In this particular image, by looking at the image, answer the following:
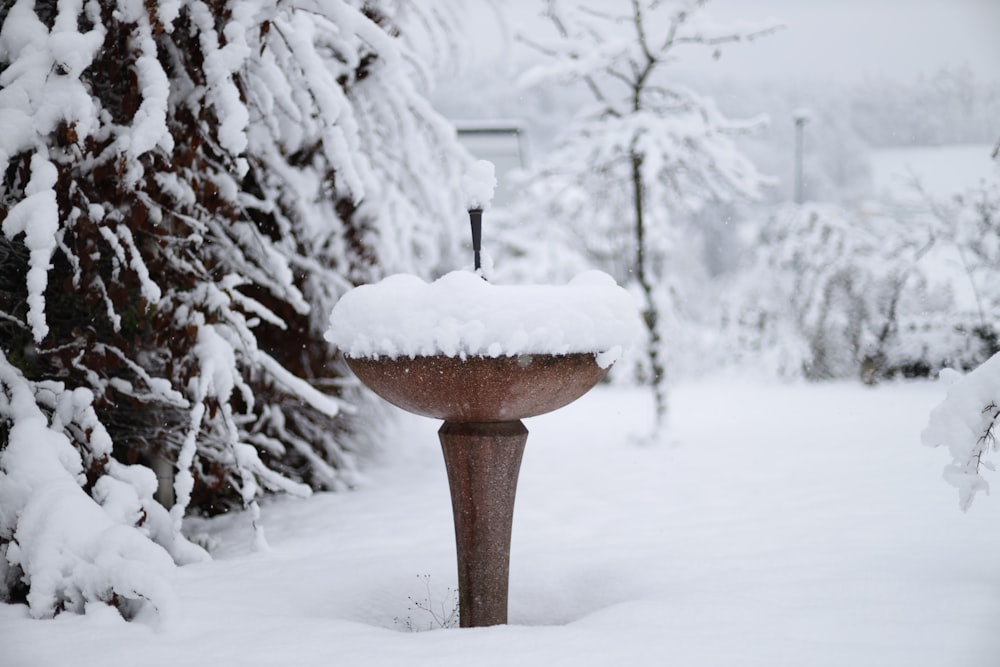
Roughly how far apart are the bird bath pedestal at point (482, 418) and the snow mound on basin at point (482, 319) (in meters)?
0.05

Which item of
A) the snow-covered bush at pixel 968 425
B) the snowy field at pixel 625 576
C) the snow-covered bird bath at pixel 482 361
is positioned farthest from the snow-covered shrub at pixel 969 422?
the snow-covered bird bath at pixel 482 361

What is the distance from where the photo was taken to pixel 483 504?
7.68 feet

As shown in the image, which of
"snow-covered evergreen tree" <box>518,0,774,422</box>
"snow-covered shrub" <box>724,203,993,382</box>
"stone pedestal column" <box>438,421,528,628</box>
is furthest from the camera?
"snow-covered shrub" <box>724,203,993,382</box>

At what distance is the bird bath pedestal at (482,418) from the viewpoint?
2117 mm

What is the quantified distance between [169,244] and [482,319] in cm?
180

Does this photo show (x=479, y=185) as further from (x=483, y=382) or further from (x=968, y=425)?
(x=968, y=425)

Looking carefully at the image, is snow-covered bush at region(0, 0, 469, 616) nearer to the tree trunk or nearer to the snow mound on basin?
the snow mound on basin

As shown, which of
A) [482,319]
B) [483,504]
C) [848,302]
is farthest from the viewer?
[848,302]

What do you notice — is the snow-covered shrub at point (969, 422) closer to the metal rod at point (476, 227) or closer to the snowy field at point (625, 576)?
the snowy field at point (625, 576)

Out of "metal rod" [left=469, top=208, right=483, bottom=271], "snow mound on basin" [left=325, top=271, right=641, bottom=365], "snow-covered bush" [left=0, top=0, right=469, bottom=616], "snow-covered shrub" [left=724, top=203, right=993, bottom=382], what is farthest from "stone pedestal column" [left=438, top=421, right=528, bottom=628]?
"snow-covered shrub" [left=724, top=203, right=993, bottom=382]

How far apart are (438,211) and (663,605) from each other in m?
3.25

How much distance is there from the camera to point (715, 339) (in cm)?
1116

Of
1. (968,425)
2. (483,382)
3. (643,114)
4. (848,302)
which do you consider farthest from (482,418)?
(848,302)

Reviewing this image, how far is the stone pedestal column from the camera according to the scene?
7.58 ft
